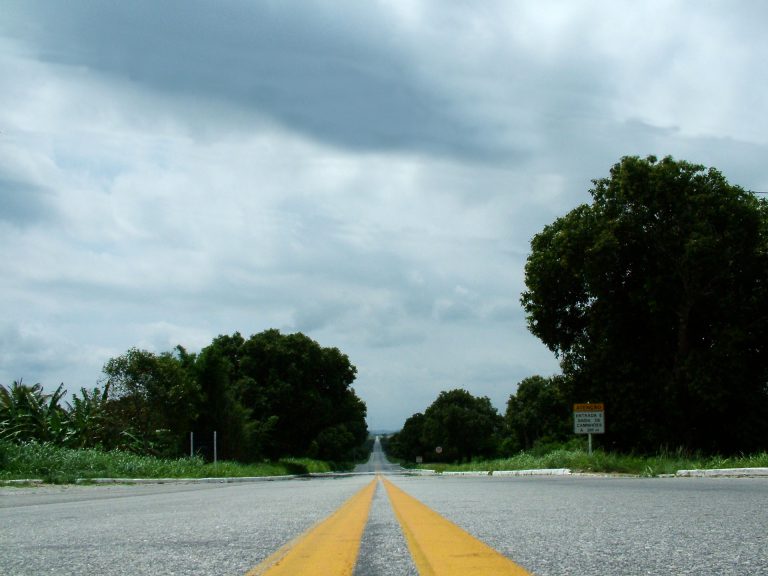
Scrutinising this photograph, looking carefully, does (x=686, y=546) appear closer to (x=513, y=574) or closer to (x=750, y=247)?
(x=513, y=574)

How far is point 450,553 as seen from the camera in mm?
3891

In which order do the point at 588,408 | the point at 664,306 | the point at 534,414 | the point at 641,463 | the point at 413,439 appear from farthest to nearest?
the point at 413,439 → the point at 534,414 → the point at 664,306 → the point at 588,408 → the point at 641,463

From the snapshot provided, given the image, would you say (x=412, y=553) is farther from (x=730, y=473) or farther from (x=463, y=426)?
(x=463, y=426)

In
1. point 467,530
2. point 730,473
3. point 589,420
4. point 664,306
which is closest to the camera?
point 467,530

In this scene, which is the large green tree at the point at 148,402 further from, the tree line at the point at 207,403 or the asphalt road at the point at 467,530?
the asphalt road at the point at 467,530

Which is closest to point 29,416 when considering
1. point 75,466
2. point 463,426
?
point 75,466

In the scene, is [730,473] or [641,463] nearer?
[730,473]

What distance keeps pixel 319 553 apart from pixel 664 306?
26.9 meters

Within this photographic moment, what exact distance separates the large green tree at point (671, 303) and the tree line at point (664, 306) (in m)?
0.05

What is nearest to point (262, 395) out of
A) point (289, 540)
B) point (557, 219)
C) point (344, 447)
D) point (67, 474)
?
point (557, 219)

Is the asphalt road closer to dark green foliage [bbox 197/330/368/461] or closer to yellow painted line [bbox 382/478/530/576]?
yellow painted line [bbox 382/478/530/576]

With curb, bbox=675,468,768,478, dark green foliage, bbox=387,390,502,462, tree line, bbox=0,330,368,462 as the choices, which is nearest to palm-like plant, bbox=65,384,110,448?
tree line, bbox=0,330,368,462

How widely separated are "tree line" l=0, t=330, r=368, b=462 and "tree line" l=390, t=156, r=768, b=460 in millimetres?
16598

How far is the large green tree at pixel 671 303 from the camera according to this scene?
2702 centimetres
